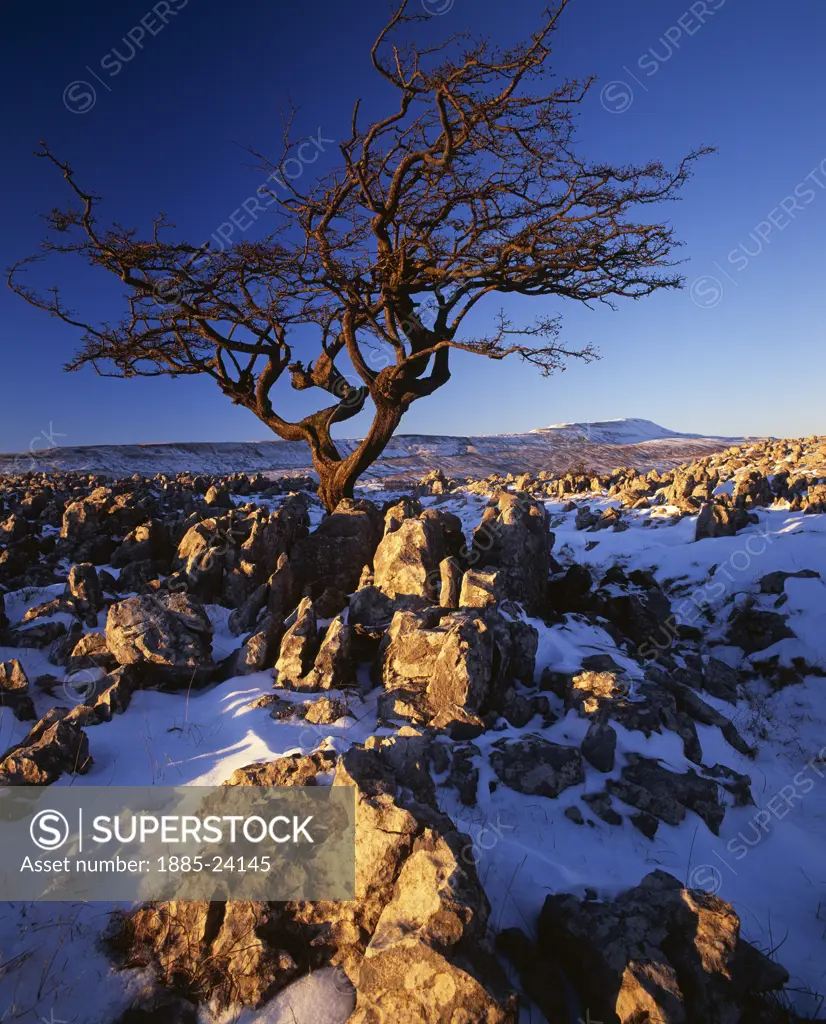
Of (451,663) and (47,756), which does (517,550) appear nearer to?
(451,663)

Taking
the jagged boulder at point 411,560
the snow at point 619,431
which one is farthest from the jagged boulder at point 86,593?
the snow at point 619,431

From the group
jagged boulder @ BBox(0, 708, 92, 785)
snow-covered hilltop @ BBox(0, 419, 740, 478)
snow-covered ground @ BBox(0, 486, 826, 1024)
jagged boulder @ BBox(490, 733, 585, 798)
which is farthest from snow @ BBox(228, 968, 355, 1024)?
snow-covered hilltop @ BBox(0, 419, 740, 478)

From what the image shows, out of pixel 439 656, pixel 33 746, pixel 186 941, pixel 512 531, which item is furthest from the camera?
pixel 512 531

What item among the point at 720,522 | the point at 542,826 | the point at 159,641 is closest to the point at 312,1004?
the point at 542,826

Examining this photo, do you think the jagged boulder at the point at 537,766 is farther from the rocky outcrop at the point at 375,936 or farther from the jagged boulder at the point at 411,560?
the jagged boulder at the point at 411,560

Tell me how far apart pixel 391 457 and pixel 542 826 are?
44242 millimetres

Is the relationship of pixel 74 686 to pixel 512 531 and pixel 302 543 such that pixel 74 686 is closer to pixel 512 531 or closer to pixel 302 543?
pixel 302 543

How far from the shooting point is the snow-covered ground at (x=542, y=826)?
6.82 feet

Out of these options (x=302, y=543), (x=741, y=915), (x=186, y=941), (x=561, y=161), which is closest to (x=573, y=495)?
(x=561, y=161)

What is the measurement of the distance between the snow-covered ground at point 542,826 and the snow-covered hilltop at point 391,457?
28064mm

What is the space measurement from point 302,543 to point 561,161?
677 centimetres

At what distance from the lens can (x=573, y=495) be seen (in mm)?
18000

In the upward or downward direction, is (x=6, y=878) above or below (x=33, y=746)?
below

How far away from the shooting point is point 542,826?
2.97m
